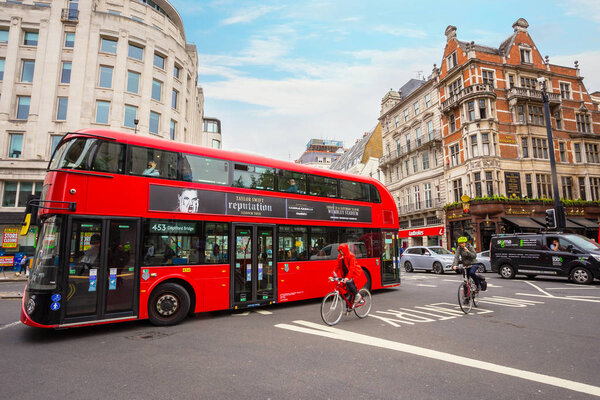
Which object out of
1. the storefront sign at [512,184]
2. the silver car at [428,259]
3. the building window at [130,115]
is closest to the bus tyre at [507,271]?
the silver car at [428,259]

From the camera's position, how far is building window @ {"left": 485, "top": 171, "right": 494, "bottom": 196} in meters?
28.5

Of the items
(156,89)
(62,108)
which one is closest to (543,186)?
(156,89)

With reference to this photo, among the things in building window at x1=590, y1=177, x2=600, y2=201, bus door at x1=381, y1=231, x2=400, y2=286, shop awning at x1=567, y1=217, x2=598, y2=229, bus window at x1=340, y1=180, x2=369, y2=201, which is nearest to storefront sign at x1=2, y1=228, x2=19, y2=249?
bus window at x1=340, y1=180, x2=369, y2=201

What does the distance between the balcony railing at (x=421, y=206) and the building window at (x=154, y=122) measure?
→ 88.9 feet

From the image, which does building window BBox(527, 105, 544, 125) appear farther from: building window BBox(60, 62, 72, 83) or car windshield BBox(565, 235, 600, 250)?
building window BBox(60, 62, 72, 83)

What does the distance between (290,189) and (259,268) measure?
243cm

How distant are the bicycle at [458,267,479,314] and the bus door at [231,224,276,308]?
4.84m

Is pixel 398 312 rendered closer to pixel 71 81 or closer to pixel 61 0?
pixel 71 81

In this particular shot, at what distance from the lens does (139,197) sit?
7293 millimetres

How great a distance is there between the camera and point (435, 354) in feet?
16.8

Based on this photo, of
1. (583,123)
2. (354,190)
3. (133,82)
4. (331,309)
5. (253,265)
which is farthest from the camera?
(583,123)

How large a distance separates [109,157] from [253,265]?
4244mm

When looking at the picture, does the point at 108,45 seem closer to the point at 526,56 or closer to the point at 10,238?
the point at 10,238

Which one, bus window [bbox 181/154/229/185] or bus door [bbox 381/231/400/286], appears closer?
bus window [bbox 181/154/229/185]
